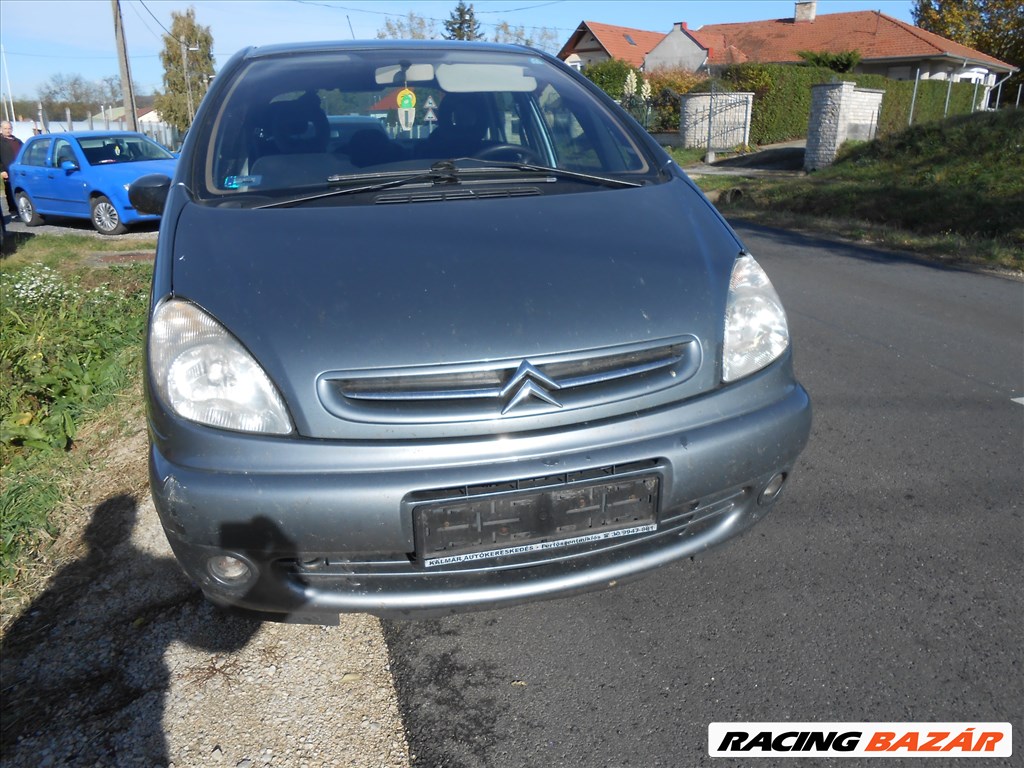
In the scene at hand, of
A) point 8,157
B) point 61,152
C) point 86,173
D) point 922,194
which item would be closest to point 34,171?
point 61,152

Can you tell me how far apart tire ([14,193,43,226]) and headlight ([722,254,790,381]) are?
1421cm

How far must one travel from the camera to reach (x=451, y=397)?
1896 mm

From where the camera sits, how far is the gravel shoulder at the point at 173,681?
6.45 feet

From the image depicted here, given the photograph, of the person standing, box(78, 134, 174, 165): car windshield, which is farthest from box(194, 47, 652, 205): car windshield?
the person standing

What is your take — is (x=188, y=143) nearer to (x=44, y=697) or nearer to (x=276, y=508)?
(x=276, y=508)

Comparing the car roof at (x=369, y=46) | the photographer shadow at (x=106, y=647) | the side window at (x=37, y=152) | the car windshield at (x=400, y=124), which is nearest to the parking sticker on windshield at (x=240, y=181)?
the car windshield at (x=400, y=124)

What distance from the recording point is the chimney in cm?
4259

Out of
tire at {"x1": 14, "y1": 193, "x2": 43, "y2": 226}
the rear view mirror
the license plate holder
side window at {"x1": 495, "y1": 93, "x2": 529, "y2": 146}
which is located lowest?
tire at {"x1": 14, "y1": 193, "x2": 43, "y2": 226}

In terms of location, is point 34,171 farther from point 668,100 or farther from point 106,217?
point 668,100

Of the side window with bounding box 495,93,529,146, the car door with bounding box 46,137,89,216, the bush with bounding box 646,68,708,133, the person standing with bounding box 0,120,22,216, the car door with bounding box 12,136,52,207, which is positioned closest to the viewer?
the side window with bounding box 495,93,529,146

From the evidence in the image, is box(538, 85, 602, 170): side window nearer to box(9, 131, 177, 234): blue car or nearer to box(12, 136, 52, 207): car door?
box(9, 131, 177, 234): blue car

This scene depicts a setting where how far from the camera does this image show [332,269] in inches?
82.6

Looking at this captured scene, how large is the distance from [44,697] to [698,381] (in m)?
1.89

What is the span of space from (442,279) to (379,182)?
673 mm
